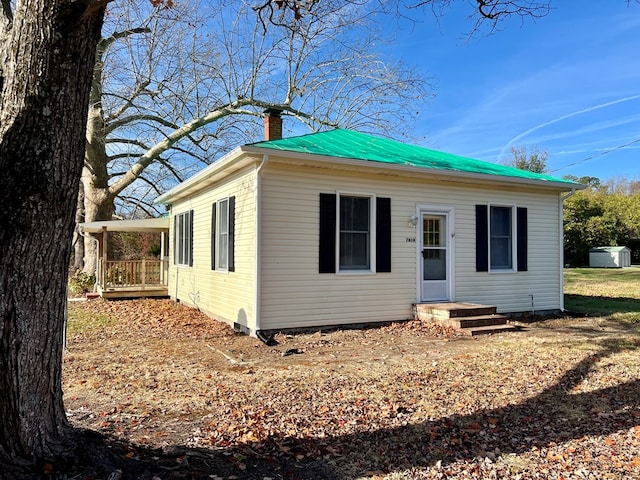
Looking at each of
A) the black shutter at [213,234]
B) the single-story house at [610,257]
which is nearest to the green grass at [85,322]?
the black shutter at [213,234]

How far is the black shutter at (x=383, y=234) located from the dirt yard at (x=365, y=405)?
5.30 feet

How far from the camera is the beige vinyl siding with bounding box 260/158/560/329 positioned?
8.02 metres

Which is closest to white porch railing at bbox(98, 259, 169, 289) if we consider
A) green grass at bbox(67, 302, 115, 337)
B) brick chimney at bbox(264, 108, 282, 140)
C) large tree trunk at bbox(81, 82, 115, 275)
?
green grass at bbox(67, 302, 115, 337)

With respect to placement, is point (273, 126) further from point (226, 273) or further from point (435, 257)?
point (435, 257)

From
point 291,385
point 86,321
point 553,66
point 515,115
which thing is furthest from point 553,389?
point 515,115

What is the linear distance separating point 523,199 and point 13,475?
10.5 metres

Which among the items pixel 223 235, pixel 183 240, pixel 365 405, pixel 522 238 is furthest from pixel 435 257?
pixel 183 240

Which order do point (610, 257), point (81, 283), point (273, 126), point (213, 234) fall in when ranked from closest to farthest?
point (213, 234) → point (273, 126) → point (81, 283) → point (610, 257)

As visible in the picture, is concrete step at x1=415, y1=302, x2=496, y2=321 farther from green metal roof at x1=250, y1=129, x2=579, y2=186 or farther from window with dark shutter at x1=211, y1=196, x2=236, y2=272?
window with dark shutter at x1=211, y1=196, x2=236, y2=272

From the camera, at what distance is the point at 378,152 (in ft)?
31.2

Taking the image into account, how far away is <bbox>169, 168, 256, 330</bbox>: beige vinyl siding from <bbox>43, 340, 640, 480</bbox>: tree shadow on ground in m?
4.49

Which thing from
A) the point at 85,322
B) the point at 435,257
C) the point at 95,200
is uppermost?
the point at 95,200

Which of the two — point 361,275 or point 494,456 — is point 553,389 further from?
point 361,275

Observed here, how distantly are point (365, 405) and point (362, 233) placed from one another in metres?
4.83
